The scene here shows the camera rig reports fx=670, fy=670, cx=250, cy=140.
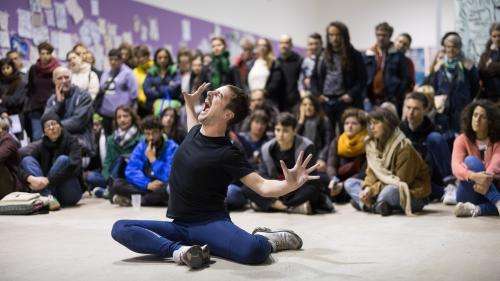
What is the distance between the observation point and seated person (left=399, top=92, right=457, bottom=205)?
6.04m

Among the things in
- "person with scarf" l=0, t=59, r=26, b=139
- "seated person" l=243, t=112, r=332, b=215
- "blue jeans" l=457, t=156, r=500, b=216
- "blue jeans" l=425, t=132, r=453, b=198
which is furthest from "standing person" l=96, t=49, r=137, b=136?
"blue jeans" l=457, t=156, r=500, b=216

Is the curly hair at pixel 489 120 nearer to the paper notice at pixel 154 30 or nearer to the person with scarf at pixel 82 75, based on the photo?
the person with scarf at pixel 82 75

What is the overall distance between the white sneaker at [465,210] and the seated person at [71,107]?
12.1 feet

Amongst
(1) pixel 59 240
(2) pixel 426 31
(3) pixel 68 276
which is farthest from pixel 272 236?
(2) pixel 426 31

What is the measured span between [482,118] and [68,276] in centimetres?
346

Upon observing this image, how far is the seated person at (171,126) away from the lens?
22.0 feet

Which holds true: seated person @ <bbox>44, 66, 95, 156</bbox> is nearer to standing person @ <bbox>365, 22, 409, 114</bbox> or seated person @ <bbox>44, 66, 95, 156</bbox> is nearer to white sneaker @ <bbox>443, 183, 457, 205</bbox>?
standing person @ <bbox>365, 22, 409, 114</bbox>

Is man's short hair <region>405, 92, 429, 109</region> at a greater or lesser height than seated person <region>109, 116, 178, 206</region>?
greater

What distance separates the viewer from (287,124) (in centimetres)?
568

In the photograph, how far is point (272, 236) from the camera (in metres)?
3.80

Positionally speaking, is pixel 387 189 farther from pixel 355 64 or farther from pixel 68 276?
pixel 68 276

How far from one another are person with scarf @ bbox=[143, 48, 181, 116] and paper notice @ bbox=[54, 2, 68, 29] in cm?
125

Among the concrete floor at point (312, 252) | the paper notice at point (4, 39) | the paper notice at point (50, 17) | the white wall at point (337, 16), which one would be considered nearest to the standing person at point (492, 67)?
the concrete floor at point (312, 252)

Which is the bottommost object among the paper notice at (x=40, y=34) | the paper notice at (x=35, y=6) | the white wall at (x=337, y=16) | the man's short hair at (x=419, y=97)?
the man's short hair at (x=419, y=97)
